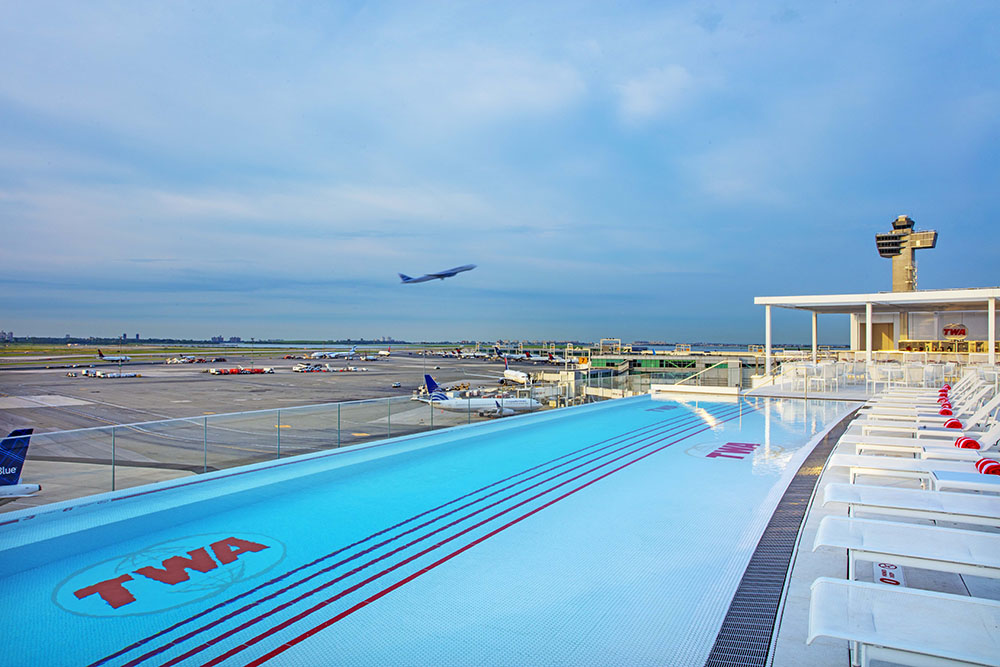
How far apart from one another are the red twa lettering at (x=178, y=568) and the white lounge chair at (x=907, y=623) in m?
4.44

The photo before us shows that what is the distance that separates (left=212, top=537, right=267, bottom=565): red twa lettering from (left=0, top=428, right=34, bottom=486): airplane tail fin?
3146 millimetres

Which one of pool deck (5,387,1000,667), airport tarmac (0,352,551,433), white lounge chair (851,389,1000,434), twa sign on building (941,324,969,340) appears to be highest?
twa sign on building (941,324,969,340)

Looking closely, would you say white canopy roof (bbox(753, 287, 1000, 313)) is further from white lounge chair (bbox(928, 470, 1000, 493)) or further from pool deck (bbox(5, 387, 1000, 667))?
pool deck (bbox(5, 387, 1000, 667))

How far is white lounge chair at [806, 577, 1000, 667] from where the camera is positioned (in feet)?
6.19

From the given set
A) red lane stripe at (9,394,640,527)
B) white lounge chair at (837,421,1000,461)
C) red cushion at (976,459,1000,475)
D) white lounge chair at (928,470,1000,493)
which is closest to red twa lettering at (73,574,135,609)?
red lane stripe at (9,394,640,527)

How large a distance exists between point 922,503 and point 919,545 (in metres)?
1.02

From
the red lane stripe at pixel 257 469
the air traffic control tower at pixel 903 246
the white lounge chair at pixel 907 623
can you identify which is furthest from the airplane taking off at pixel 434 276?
the white lounge chair at pixel 907 623

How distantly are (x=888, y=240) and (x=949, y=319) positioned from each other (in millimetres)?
18027

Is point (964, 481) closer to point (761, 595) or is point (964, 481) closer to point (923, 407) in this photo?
point (761, 595)

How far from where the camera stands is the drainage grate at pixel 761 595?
2.81 meters

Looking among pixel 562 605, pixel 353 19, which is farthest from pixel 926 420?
pixel 353 19

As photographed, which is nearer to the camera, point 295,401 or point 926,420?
point 926,420

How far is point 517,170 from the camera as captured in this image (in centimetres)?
3055

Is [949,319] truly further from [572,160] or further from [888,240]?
[572,160]
